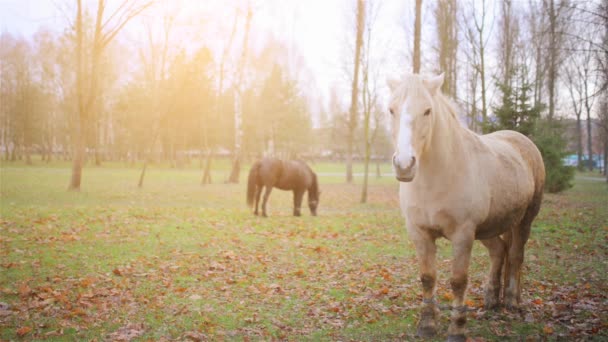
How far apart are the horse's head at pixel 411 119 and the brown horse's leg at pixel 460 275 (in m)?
0.82

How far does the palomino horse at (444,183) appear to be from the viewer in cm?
318

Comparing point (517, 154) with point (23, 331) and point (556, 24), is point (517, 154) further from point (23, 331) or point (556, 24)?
point (23, 331)

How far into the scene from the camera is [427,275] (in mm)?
3643

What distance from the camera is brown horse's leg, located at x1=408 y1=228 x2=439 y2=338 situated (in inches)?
141

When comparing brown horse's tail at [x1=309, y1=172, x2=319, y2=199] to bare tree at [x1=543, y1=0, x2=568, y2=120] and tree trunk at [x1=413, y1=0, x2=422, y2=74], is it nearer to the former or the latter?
tree trunk at [x1=413, y1=0, x2=422, y2=74]

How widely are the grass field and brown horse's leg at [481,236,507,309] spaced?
0.50 ft

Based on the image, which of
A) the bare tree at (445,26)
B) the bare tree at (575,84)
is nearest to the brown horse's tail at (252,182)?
the bare tree at (445,26)

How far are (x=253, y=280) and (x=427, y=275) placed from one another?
2834 millimetres

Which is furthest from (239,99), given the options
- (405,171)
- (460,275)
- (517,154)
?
(405,171)

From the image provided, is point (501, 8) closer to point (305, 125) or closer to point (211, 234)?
point (211, 234)

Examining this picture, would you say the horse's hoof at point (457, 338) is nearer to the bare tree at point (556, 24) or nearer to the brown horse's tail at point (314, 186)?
the bare tree at point (556, 24)

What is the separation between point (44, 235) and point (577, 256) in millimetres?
9782

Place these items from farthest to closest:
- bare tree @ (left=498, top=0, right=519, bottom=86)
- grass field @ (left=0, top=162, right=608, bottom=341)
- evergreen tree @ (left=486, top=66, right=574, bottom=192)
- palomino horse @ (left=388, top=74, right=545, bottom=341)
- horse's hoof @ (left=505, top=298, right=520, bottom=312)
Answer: bare tree @ (left=498, top=0, right=519, bottom=86) < evergreen tree @ (left=486, top=66, right=574, bottom=192) < horse's hoof @ (left=505, top=298, right=520, bottom=312) < grass field @ (left=0, top=162, right=608, bottom=341) < palomino horse @ (left=388, top=74, right=545, bottom=341)

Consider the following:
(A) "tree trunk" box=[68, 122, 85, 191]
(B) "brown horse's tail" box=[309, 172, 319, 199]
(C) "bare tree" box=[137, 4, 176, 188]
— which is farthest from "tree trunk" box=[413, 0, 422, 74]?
(C) "bare tree" box=[137, 4, 176, 188]
